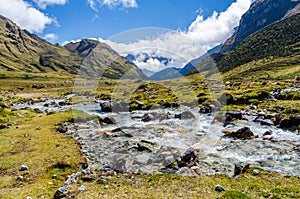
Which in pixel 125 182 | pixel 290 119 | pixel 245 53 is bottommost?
pixel 125 182

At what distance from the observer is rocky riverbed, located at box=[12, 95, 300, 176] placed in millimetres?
17266

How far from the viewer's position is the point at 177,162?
17.8 m

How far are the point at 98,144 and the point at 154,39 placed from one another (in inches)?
512

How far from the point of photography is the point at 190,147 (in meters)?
20.1

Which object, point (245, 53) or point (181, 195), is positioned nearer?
point (181, 195)

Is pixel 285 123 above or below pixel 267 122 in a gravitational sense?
above

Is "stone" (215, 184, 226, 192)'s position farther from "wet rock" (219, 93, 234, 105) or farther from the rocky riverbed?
"wet rock" (219, 93, 234, 105)

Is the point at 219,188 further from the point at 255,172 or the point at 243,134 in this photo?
the point at 243,134

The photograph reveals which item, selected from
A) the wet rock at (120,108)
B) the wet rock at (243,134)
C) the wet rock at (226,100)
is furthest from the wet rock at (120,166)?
the wet rock at (226,100)

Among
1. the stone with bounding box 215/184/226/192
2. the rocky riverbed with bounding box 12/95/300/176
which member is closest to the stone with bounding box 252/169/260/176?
the rocky riverbed with bounding box 12/95/300/176

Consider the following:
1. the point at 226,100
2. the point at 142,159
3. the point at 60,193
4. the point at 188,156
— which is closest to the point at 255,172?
the point at 188,156

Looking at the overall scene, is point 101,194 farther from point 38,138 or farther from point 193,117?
point 193,117

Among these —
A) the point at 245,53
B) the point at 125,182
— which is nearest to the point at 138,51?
the point at 125,182

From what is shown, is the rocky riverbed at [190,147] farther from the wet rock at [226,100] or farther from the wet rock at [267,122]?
the wet rock at [226,100]
